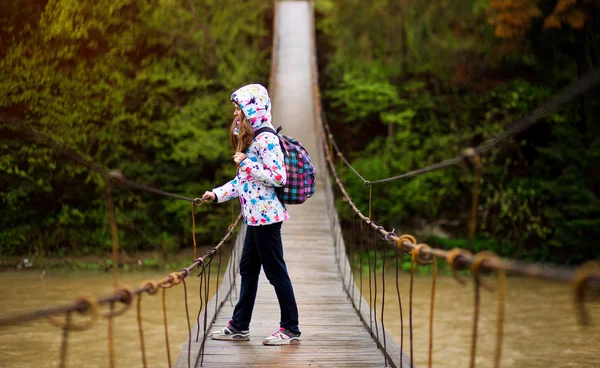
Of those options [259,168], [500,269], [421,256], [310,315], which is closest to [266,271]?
[259,168]

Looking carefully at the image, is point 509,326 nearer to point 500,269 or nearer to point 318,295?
point 318,295

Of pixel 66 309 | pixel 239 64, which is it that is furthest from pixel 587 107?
pixel 66 309

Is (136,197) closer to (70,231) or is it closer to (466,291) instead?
(70,231)

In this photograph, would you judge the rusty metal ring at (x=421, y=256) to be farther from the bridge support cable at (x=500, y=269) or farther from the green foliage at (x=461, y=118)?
the green foliage at (x=461, y=118)

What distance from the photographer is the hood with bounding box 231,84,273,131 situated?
2.53 metres

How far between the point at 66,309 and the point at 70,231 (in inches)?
362

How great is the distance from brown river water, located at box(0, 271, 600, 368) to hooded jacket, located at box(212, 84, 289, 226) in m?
3.84

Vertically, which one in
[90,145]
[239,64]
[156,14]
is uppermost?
[156,14]

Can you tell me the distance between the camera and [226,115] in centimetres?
1028

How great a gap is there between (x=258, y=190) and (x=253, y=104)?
0.30 metres

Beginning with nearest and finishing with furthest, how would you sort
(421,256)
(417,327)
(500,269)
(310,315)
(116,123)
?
(500,269), (421,256), (310,315), (417,327), (116,123)

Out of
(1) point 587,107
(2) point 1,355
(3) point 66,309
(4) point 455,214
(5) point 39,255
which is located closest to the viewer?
(3) point 66,309

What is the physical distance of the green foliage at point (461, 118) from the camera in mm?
9156

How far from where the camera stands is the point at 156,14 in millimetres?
10492
